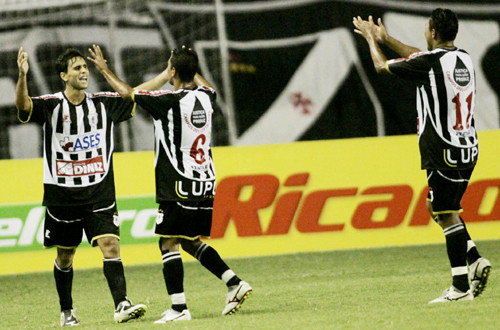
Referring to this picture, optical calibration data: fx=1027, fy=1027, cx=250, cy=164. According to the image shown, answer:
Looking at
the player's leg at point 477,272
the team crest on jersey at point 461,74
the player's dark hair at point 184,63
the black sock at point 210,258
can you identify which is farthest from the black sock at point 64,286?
the team crest on jersey at point 461,74

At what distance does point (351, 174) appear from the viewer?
11.1 m

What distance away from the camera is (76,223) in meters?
6.93

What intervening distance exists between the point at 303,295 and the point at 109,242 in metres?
1.71

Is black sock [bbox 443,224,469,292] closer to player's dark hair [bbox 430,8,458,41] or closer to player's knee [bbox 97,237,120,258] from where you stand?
player's dark hair [bbox 430,8,458,41]

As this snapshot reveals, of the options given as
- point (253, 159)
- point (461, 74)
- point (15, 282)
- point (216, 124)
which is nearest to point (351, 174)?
point (253, 159)

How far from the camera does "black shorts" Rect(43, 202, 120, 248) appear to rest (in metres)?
6.83

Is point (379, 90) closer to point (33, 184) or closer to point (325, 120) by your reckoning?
point (325, 120)

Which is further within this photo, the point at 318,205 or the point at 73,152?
the point at 318,205

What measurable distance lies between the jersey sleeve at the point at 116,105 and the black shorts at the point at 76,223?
616mm

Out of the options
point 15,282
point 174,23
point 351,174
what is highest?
point 174,23

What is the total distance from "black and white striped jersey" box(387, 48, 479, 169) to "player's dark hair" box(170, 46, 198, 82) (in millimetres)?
1273

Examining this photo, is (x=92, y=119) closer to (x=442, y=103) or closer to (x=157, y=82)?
(x=157, y=82)

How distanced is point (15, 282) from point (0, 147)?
2.37 meters

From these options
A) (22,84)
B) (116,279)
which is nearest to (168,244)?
(116,279)
